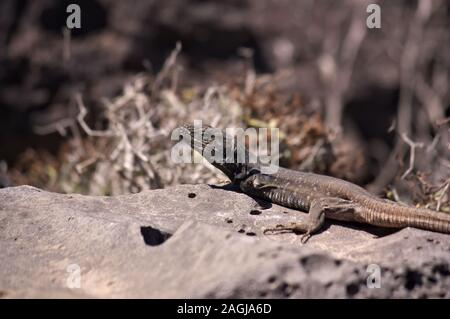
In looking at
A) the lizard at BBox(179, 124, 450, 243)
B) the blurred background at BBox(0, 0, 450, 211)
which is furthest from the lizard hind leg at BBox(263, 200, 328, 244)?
the blurred background at BBox(0, 0, 450, 211)

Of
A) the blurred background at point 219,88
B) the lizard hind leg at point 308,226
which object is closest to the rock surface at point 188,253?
the lizard hind leg at point 308,226

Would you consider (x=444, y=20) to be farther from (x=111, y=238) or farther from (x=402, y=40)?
(x=111, y=238)

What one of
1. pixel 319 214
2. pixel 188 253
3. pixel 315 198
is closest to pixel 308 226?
pixel 319 214

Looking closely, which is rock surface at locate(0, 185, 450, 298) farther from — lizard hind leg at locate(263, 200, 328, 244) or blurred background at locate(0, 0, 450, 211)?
blurred background at locate(0, 0, 450, 211)

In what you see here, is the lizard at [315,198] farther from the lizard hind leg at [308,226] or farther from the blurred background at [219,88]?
the blurred background at [219,88]

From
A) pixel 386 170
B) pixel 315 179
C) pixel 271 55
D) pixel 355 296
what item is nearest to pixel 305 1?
pixel 271 55

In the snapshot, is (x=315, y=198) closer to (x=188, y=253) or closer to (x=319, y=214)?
(x=319, y=214)

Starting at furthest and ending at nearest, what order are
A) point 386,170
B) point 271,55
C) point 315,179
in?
point 271,55
point 386,170
point 315,179
